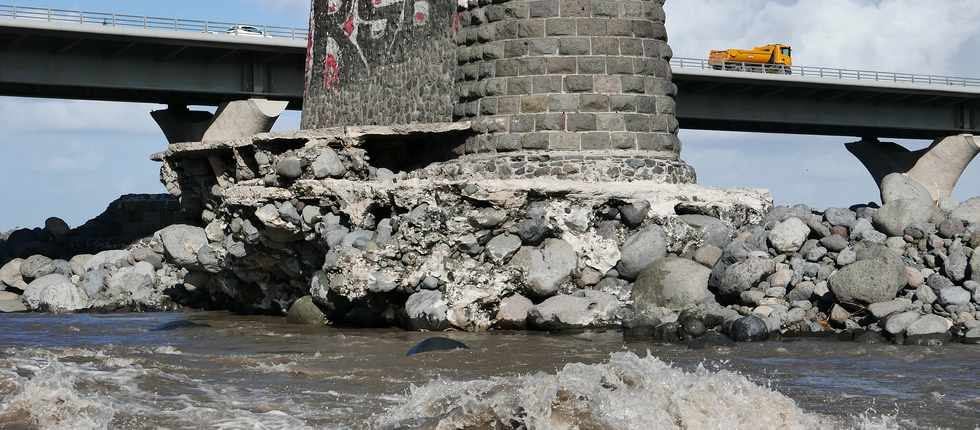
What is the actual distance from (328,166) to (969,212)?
8.50 meters

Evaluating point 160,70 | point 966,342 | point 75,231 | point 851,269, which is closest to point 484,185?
point 851,269

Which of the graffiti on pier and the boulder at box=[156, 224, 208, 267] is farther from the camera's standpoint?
the boulder at box=[156, 224, 208, 267]

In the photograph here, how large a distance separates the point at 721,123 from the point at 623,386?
35.2 meters

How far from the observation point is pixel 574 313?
1566 cm

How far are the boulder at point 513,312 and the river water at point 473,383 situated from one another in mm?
570

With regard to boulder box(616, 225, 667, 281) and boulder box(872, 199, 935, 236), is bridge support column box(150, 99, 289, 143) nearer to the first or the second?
boulder box(616, 225, 667, 281)

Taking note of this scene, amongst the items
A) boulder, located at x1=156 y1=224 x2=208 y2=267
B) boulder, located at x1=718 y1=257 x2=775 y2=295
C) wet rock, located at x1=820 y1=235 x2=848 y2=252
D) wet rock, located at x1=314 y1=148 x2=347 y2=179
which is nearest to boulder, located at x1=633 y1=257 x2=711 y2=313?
boulder, located at x1=718 y1=257 x2=775 y2=295

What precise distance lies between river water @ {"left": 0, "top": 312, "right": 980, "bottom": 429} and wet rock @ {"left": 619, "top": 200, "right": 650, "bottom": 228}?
2.53 meters

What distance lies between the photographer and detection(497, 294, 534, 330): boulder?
629 inches

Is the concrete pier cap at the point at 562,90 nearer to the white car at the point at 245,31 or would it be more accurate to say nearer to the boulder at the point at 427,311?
the boulder at the point at 427,311

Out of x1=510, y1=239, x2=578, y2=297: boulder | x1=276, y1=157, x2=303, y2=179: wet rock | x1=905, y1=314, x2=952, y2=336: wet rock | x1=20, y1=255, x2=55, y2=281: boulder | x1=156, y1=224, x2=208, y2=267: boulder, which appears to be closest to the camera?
x1=905, y1=314, x2=952, y2=336: wet rock

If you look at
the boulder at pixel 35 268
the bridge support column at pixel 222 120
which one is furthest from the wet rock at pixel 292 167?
the bridge support column at pixel 222 120

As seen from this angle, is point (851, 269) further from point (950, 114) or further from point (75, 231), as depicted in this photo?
point (950, 114)

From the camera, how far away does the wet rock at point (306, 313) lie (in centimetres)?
1781
